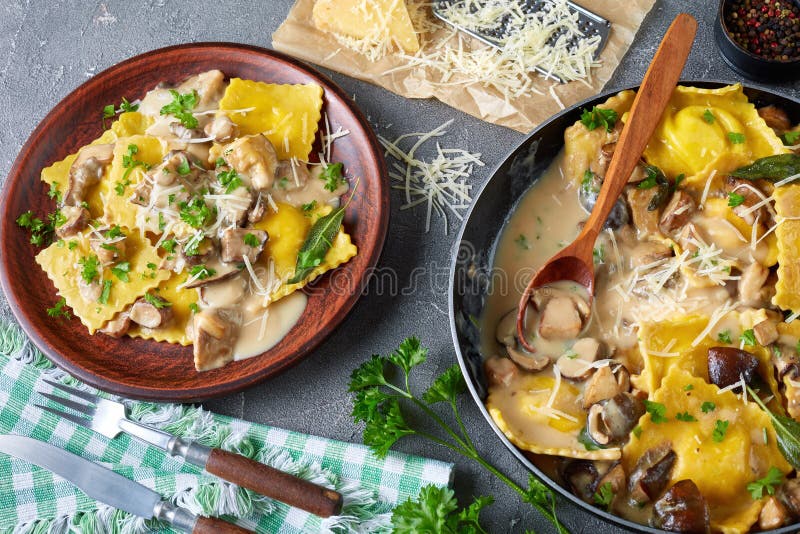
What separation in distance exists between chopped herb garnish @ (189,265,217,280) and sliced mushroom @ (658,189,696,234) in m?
2.31

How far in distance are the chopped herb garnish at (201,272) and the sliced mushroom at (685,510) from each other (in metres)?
2.44

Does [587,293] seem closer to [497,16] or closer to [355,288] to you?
[355,288]

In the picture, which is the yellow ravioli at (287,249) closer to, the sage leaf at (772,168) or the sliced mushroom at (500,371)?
the sliced mushroom at (500,371)

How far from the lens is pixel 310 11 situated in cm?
484

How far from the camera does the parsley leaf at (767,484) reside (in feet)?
10.6

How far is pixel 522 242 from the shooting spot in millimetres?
4035

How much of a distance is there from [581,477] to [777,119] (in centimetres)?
205

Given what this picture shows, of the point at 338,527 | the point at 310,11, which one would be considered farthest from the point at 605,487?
the point at 310,11

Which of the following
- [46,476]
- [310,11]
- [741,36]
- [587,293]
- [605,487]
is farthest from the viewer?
[310,11]

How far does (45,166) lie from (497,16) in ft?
9.16

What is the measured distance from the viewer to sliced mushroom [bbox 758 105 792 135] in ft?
12.7

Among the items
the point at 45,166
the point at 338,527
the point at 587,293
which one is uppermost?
the point at 45,166

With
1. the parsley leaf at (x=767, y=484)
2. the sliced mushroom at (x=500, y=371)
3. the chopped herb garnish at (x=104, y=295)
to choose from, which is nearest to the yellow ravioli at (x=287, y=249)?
the chopped herb garnish at (x=104, y=295)

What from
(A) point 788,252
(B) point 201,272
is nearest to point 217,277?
(B) point 201,272
